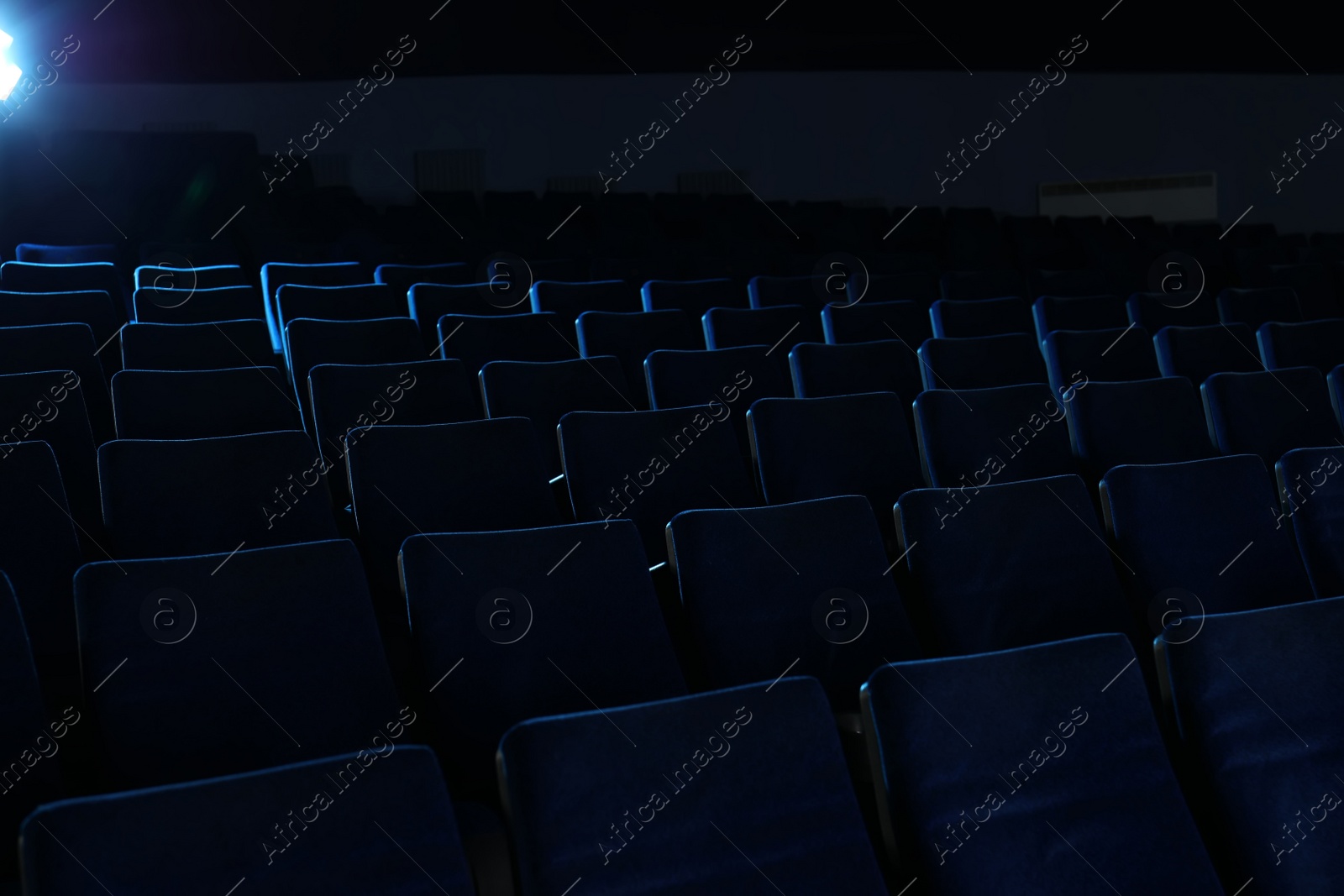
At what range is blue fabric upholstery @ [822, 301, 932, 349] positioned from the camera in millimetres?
1349

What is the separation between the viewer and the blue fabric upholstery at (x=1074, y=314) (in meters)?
1.47

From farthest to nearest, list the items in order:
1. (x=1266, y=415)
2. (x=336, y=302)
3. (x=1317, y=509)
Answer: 1. (x=336, y=302)
2. (x=1266, y=415)
3. (x=1317, y=509)

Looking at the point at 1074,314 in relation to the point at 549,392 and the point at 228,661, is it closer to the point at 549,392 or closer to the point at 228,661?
the point at 549,392

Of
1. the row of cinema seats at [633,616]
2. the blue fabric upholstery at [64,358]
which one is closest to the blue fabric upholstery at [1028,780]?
the row of cinema seats at [633,616]

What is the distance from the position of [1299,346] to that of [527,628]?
110 centimetres

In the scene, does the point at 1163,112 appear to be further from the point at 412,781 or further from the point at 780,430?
the point at 412,781

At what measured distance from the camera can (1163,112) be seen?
3.74m

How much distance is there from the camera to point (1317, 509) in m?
0.82

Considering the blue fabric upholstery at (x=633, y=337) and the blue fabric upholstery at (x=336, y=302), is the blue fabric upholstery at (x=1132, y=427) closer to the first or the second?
the blue fabric upholstery at (x=633, y=337)

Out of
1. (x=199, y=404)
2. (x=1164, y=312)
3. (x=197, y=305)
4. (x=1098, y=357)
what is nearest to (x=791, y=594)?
(x=199, y=404)

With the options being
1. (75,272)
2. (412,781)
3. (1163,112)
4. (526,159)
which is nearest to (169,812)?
(412,781)

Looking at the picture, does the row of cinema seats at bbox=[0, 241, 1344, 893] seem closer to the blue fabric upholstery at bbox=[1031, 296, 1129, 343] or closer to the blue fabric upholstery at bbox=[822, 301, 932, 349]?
the blue fabric upholstery at bbox=[822, 301, 932, 349]

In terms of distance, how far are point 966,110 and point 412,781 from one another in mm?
3705

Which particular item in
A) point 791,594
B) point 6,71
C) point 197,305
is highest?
point 6,71
